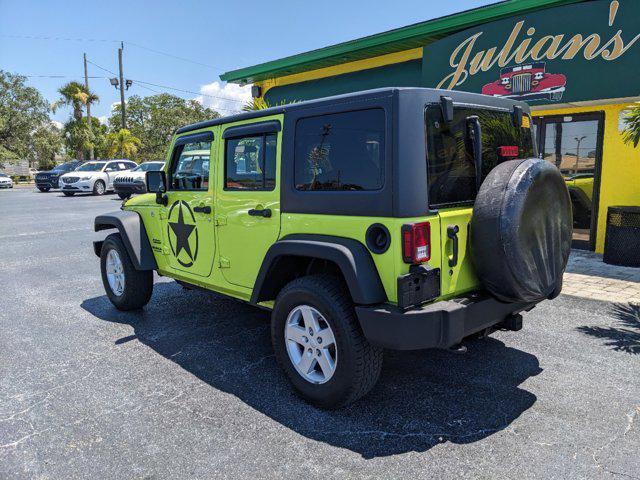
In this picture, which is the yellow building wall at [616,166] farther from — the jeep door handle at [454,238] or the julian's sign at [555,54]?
the jeep door handle at [454,238]

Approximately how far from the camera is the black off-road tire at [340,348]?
298cm

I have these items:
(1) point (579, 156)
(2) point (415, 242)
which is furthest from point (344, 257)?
(1) point (579, 156)

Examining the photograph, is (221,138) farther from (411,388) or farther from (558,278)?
(558,278)

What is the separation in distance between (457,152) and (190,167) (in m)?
2.53

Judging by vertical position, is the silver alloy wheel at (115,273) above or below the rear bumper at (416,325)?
below

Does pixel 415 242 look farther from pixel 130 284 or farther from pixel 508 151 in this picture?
pixel 130 284

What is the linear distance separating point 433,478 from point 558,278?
1.69m

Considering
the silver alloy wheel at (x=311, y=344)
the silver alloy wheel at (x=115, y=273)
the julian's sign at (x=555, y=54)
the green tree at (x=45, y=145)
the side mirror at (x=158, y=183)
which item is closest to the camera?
the silver alloy wheel at (x=311, y=344)

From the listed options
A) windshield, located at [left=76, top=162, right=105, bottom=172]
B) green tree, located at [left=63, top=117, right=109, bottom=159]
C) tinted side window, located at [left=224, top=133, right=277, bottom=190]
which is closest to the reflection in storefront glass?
tinted side window, located at [left=224, top=133, right=277, bottom=190]

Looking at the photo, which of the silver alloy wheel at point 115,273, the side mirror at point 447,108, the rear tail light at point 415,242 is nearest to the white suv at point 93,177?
the silver alloy wheel at point 115,273

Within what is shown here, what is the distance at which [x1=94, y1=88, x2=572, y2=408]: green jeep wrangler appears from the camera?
2.82m

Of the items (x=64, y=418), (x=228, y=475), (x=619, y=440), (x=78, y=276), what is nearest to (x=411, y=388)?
(x=619, y=440)

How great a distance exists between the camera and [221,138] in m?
4.12

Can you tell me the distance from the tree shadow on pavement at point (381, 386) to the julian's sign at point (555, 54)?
5.28m
